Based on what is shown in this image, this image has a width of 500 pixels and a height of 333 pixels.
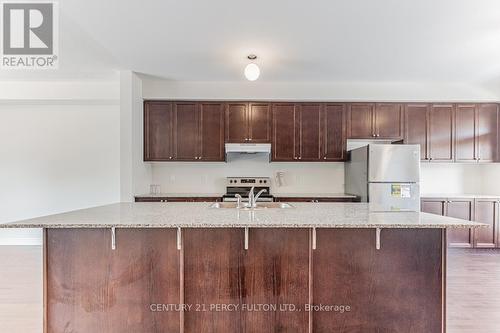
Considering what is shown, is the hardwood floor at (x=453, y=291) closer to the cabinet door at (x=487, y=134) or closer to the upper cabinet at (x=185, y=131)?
the cabinet door at (x=487, y=134)

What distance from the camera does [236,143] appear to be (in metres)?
4.39

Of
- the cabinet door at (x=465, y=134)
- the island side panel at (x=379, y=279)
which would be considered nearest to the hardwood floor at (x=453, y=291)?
the island side panel at (x=379, y=279)

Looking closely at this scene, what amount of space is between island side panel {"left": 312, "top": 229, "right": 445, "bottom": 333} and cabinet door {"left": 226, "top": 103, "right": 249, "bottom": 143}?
2692 millimetres

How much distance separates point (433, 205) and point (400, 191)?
889mm

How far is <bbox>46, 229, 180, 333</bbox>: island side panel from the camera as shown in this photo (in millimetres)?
1945

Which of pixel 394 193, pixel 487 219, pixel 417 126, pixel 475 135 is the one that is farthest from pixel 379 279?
pixel 475 135

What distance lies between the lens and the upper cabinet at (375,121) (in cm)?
442

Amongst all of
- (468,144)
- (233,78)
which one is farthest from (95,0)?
(468,144)

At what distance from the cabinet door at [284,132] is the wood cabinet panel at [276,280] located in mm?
2549

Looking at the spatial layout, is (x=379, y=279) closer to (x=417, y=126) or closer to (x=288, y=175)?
(x=288, y=175)

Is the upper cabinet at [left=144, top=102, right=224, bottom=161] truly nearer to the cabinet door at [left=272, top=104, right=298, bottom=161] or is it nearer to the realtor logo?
the cabinet door at [left=272, top=104, right=298, bottom=161]

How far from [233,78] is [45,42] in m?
2.29

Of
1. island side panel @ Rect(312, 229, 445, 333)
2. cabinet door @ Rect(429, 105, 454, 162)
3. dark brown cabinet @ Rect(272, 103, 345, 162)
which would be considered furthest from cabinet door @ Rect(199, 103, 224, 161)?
cabinet door @ Rect(429, 105, 454, 162)

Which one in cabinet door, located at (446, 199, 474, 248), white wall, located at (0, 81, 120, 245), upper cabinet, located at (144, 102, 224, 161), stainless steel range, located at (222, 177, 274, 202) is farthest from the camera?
white wall, located at (0, 81, 120, 245)
